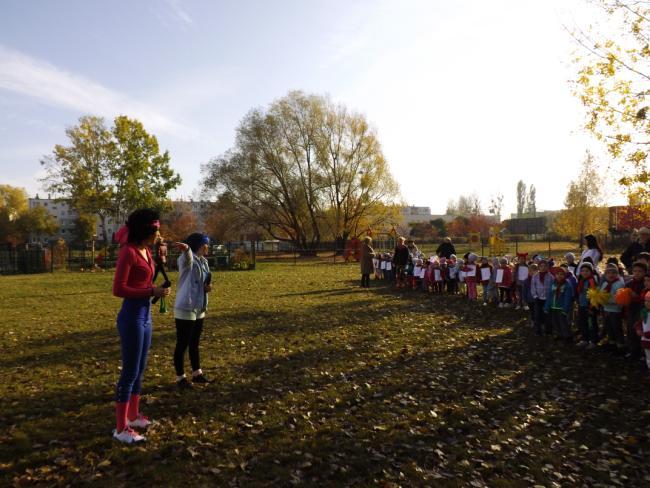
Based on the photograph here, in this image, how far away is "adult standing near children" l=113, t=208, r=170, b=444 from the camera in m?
4.45

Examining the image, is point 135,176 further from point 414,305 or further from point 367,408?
point 367,408

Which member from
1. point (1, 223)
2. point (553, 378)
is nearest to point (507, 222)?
point (553, 378)

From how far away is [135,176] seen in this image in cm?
4309

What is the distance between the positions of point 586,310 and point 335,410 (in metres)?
6.15

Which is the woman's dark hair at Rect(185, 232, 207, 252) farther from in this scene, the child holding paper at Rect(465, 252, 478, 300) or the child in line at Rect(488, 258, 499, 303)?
the child holding paper at Rect(465, 252, 478, 300)

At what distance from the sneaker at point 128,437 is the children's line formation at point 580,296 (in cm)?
750

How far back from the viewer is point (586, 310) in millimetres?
8891

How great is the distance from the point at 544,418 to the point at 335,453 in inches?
115

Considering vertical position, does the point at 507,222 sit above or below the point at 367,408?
above

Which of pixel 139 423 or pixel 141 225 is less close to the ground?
pixel 141 225

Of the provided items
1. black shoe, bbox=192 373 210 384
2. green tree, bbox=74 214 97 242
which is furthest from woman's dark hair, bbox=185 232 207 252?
green tree, bbox=74 214 97 242

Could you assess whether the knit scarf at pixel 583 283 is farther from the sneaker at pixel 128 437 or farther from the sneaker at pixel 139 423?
the sneaker at pixel 128 437

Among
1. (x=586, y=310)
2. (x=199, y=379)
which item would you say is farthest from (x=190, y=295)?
(x=586, y=310)

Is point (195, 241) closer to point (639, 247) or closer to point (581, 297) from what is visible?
point (581, 297)
